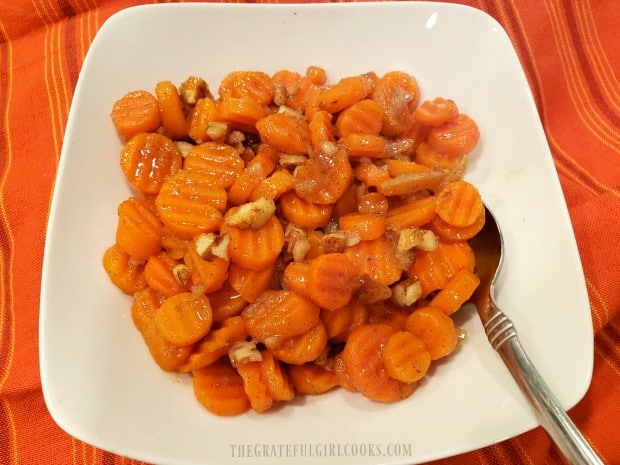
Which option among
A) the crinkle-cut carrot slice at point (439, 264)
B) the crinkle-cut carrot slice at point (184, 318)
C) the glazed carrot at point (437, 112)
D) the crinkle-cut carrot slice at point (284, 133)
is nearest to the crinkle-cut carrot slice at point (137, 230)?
the crinkle-cut carrot slice at point (184, 318)

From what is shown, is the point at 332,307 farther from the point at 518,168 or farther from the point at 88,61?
the point at 88,61

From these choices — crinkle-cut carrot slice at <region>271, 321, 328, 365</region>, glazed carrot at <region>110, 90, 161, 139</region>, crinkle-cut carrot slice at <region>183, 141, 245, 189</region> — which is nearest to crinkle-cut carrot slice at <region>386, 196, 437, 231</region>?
crinkle-cut carrot slice at <region>271, 321, 328, 365</region>

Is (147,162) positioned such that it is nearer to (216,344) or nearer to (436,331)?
(216,344)

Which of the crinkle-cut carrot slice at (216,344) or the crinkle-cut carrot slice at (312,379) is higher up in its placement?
the crinkle-cut carrot slice at (216,344)

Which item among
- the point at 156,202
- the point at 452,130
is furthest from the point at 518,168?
the point at 156,202

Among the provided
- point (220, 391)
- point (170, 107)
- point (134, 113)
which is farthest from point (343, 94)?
point (220, 391)

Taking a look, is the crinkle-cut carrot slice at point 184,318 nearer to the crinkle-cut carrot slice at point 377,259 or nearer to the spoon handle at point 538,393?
the crinkle-cut carrot slice at point 377,259
